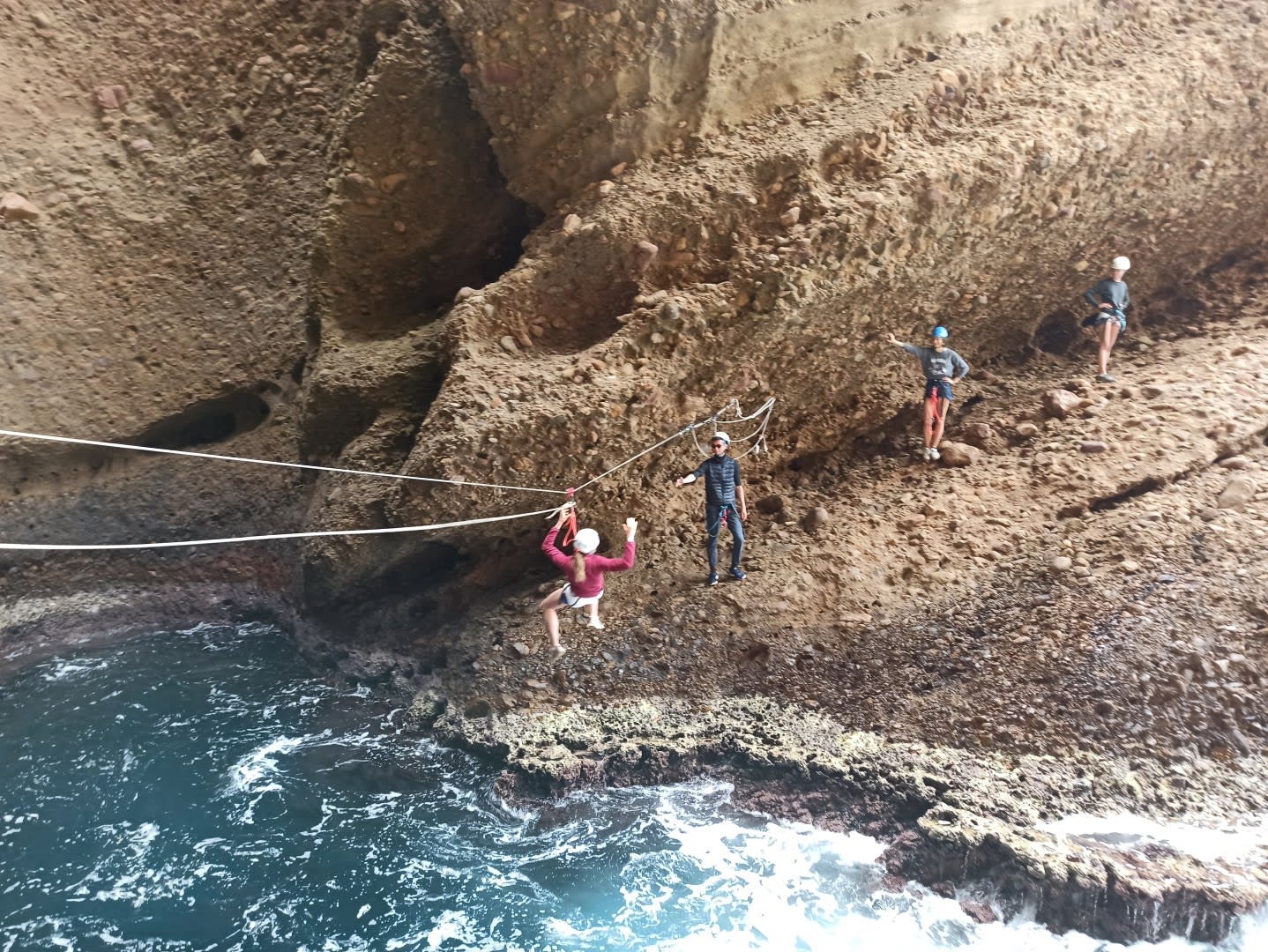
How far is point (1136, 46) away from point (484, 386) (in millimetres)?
5691

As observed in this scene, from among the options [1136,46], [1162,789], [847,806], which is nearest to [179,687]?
[847,806]

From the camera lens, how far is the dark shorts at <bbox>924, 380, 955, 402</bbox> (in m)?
5.96

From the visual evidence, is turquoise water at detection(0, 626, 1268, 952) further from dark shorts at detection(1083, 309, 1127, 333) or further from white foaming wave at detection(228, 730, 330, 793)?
dark shorts at detection(1083, 309, 1127, 333)

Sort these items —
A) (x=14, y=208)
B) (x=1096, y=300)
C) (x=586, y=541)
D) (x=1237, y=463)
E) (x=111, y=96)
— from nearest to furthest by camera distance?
1. (x=586, y=541)
2. (x=1237, y=463)
3. (x=14, y=208)
4. (x=1096, y=300)
5. (x=111, y=96)

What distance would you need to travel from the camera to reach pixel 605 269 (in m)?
5.78

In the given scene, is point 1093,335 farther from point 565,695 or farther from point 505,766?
point 505,766

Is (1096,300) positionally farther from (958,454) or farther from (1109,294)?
(958,454)

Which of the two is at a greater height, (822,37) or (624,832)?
(822,37)

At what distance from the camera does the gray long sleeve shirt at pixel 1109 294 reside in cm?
619

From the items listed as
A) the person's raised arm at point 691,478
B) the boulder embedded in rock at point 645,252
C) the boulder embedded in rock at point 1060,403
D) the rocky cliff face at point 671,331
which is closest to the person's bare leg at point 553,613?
the rocky cliff face at point 671,331

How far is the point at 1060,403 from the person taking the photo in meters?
6.28

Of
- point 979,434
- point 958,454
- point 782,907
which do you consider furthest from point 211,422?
point 979,434

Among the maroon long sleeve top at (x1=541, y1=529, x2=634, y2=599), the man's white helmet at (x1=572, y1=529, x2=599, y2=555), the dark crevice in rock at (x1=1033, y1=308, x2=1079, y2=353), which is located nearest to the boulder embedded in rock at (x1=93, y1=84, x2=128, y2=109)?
the maroon long sleeve top at (x1=541, y1=529, x2=634, y2=599)

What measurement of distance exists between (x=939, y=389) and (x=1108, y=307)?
1531 millimetres
